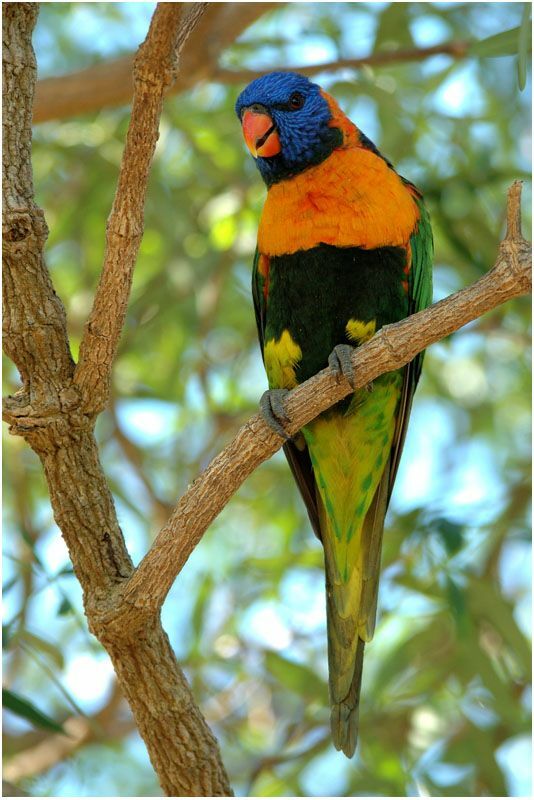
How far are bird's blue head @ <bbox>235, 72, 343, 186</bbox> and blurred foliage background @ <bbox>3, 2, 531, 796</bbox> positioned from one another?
564 millimetres

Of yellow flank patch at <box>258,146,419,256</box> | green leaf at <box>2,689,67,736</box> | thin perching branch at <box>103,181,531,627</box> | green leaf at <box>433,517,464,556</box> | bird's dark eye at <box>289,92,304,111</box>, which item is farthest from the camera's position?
green leaf at <box>433,517,464,556</box>

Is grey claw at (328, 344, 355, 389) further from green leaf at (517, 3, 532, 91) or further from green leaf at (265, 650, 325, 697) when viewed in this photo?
green leaf at (265, 650, 325, 697)

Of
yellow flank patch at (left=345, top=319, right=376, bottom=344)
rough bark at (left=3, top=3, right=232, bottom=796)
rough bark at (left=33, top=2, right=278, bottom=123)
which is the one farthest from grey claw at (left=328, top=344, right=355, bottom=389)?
Result: rough bark at (left=33, top=2, right=278, bottom=123)

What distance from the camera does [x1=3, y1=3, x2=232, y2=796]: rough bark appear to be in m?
1.72

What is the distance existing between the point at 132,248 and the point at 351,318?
0.68 metres

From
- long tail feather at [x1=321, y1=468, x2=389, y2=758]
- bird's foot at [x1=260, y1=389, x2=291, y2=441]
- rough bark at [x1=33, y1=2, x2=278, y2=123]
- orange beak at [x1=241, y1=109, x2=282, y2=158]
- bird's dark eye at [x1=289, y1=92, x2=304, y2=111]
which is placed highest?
rough bark at [x1=33, y1=2, x2=278, y2=123]

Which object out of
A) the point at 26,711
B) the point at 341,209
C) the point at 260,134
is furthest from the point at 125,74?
the point at 26,711

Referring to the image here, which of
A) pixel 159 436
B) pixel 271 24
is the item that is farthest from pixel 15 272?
pixel 271 24

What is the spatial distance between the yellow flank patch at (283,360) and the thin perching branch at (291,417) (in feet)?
1.48

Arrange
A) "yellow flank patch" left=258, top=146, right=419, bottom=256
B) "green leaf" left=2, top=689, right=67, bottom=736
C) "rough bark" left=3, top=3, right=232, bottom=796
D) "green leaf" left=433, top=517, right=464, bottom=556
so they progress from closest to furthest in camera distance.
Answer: "rough bark" left=3, top=3, right=232, bottom=796 → "green leaf" left=2, top=689, right=67, bottom=736 → "yellow flank patch" left=258, top=146, right=419, bottom=256 → "green leaf" left=433, top=517, right=464, bottom=556

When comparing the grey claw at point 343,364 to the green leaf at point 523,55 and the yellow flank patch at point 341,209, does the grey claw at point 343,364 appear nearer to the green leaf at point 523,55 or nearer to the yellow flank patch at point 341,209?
the yellow flank patch at point 341,209

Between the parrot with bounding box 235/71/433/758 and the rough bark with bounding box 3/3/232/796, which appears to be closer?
the rough bark with bounding box 3/3/232/796

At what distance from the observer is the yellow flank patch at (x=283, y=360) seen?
7.45ft

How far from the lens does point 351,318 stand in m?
2.21
